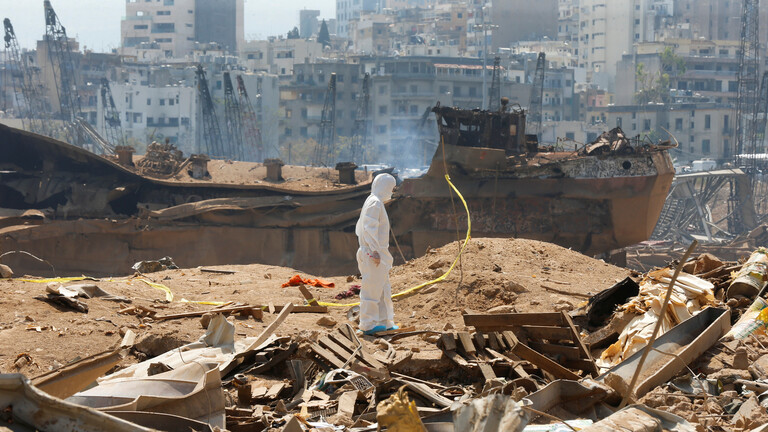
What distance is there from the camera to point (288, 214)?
23.5m

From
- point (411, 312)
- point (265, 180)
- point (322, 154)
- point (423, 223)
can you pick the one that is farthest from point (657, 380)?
point (322, 154)

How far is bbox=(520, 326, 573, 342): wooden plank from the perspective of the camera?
290 inches

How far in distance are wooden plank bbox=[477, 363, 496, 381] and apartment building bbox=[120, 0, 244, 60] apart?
3834 inches

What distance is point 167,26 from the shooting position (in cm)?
10362

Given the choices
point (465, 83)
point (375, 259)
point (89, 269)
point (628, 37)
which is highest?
point (628, 37)

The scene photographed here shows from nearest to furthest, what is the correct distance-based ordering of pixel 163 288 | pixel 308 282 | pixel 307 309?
pixel 307 309 → pixel 163 288 → pixel 308 282

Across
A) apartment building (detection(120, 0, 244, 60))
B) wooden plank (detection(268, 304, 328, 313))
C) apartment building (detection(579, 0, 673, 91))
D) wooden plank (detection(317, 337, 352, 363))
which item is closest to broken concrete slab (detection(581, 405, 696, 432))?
wooden plank (detection(317, 337, 352, 363))

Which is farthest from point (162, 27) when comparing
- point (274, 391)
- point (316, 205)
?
point (274, 391)

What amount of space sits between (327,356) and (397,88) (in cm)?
6501

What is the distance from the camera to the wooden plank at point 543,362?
21.4ft

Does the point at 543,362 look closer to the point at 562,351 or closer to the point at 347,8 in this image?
the point at 562,351

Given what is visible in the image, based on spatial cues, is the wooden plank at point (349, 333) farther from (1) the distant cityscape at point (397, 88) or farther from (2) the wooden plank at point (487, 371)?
(1) the distant cityscape at point (397, 88)

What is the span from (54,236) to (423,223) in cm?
942

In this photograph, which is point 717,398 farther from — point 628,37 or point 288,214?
point 628,37
